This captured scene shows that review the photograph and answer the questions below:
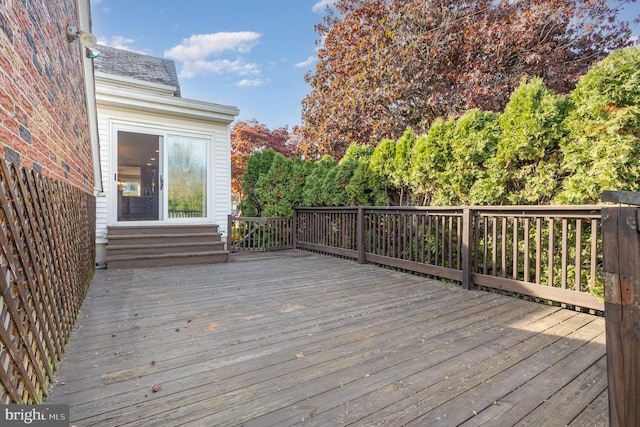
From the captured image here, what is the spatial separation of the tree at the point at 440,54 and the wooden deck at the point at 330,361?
579 centimetres

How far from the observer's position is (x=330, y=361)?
6.45ft

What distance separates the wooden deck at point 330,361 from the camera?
1.48 meters

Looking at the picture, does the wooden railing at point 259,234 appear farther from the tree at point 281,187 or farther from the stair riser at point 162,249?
the stair riser at point 162,249

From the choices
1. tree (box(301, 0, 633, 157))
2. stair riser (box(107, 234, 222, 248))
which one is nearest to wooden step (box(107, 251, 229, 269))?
stair riser (box(107, 234, 222, 248))

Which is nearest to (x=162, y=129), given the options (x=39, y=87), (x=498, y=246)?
(x=39, y=87)

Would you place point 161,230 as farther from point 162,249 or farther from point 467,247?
point 467,247

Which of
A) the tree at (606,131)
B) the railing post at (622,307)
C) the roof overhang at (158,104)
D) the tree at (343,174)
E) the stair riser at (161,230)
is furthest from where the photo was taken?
the tree at (343,174)

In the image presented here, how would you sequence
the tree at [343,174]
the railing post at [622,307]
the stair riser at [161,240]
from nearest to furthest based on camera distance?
1. the railing post at [622,307]
2. the stair riser at [161,240]
3. the tree at [343,174]

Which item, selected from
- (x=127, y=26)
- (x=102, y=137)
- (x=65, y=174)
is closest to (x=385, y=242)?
(x=65, y=174)

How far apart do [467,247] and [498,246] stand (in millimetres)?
381

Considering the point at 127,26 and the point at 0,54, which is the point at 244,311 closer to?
the point at 0,54

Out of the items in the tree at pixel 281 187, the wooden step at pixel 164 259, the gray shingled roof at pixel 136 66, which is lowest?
the wooden step at pixel 164 259

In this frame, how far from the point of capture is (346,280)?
4.20m

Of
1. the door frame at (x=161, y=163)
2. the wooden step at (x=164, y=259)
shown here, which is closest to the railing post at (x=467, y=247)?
the wooden step at (x=164, y=259)
